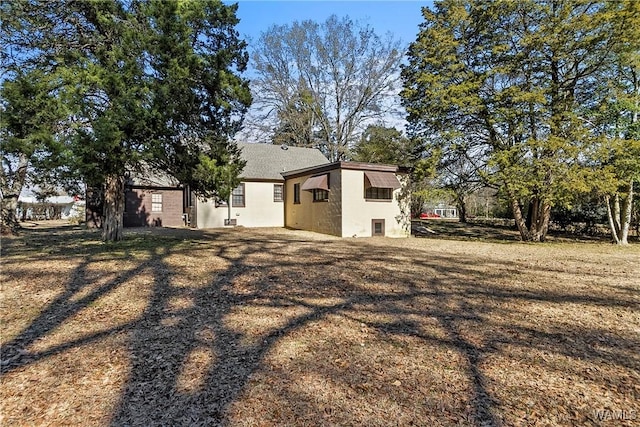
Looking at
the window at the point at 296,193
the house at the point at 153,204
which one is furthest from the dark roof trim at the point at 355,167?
the house at the point at 153,204

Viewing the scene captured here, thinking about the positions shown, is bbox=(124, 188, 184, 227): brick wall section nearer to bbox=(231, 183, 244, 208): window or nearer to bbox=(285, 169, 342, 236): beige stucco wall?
bbox=(231, 183, 244, 208): window

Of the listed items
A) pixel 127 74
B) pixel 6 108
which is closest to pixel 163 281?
pixel 127 74

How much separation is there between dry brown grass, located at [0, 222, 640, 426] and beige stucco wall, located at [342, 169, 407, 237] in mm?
7965

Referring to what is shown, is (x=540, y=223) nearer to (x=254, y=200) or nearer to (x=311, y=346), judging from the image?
(x=254, y=200)

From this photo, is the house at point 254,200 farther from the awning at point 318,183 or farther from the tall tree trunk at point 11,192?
the tall tree trunk at point 11,192

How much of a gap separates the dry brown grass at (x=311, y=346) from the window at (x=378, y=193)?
8.64 m

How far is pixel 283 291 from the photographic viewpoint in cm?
599

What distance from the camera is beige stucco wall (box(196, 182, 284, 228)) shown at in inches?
768

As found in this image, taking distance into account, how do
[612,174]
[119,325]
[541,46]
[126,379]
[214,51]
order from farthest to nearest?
1. [541,46]
2. [612,174]
3. [214,51]
4. [119,325]
5. [126,379]

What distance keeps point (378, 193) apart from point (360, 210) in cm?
125

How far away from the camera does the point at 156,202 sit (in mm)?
21000

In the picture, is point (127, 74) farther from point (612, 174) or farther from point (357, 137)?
point (357, 137)

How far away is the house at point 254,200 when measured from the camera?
64.1 ft

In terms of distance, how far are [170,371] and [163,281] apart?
11.1ft
